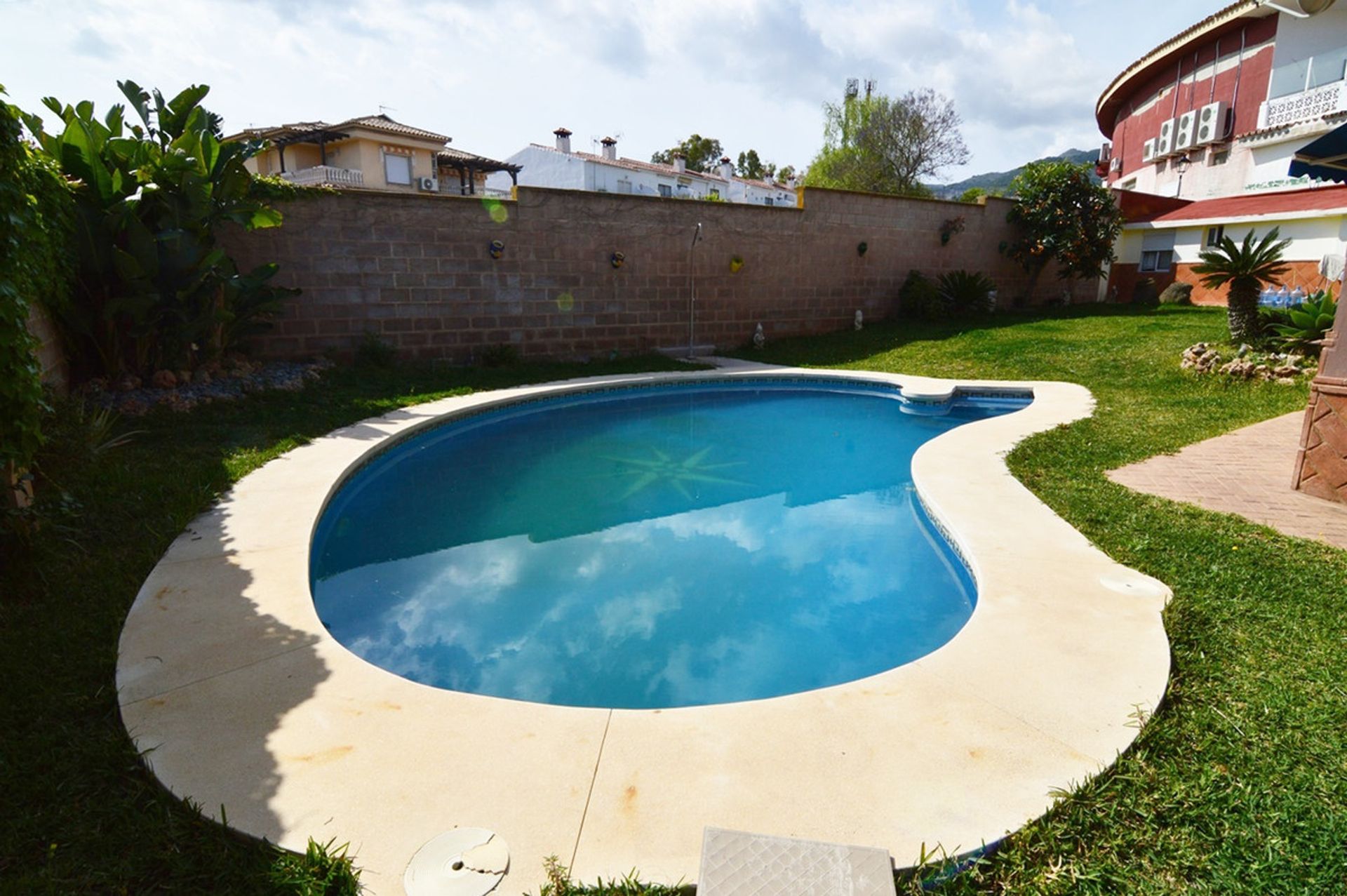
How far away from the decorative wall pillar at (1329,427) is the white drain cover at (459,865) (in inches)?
269

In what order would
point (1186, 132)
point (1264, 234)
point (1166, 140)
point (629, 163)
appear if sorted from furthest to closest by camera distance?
1. point (629, 163)
2. point (1166, 140)
3. point (1186, 132)
4. point (1264, 234)

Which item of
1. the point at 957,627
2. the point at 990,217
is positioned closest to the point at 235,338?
the point at 957,627

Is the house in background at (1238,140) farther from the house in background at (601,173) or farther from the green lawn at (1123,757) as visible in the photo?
the green lawn at (1123,757)

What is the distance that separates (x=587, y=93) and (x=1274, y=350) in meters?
13.5

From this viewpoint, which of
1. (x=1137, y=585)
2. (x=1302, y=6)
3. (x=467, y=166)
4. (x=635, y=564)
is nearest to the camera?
(x=1137, y=585)

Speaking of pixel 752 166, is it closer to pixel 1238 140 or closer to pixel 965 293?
pixel 1238 140

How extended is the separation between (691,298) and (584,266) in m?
2.59

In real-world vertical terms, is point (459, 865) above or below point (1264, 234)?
below

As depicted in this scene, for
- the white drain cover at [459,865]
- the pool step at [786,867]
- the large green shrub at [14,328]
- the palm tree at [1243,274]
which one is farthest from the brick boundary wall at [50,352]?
the palm tree at [1243,274]

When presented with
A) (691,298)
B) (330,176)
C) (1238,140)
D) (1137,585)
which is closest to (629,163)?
(330,176)

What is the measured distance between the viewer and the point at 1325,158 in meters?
6.27

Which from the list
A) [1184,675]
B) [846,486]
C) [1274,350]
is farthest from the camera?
[1274,350]

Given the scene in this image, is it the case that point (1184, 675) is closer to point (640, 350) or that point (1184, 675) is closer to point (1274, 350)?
point (1274, 350)

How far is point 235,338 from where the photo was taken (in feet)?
32.2
